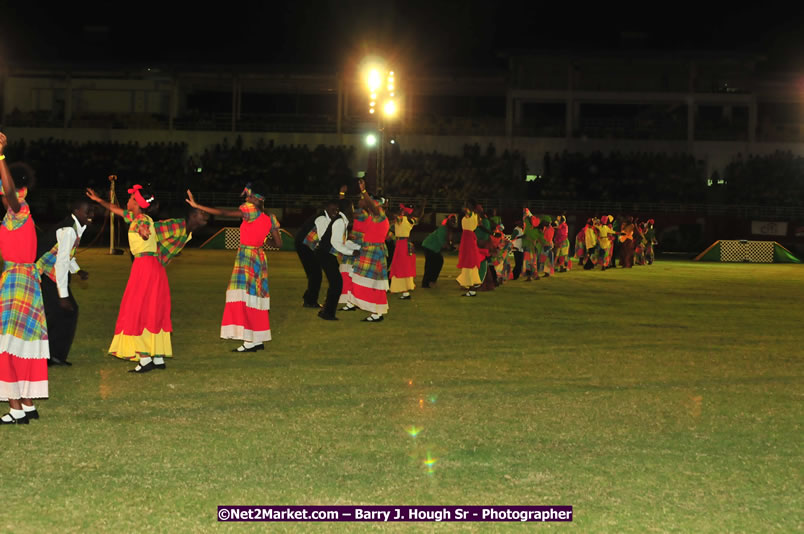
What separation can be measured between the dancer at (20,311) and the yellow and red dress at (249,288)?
3797mm

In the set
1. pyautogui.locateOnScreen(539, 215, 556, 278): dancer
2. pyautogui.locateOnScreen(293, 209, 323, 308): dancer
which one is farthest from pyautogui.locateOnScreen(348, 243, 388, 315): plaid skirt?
pyautogui.locateOnScreen(539, 215, 556, 278): dancer

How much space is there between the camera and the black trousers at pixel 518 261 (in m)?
24.9

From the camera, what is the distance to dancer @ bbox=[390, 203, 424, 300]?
18375 mm

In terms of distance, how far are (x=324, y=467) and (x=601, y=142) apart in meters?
47.7

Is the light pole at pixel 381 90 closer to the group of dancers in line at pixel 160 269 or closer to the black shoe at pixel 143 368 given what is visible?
the group of dancers in line at pixel 160 269

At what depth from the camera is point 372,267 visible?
48.8 feet

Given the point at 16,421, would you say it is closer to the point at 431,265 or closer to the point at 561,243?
the point at 431,265

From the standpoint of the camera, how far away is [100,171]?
1903 inches

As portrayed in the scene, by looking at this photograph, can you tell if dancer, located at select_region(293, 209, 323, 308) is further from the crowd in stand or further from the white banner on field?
the white banner on field

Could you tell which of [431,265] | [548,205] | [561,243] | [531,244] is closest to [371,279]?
[431,265]

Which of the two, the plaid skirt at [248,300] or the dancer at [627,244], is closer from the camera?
the plaid skirt at [248,300]

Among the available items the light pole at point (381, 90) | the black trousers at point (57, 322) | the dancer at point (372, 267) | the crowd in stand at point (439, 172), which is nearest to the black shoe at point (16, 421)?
the black trousers at point (57, 322)

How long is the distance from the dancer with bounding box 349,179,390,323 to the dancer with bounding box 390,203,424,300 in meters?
3.34

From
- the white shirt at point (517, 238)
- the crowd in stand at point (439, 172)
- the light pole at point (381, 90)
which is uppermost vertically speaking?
the light pole at point (381, 90)
